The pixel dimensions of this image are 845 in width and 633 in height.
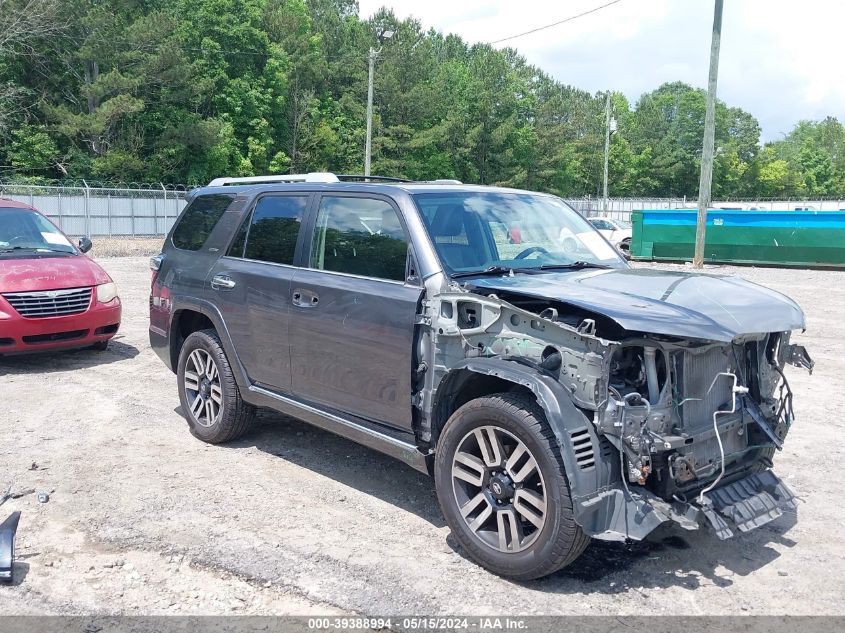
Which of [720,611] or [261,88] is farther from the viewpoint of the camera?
[261,88]

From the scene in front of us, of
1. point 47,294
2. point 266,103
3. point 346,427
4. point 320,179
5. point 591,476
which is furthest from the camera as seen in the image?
point 266,103

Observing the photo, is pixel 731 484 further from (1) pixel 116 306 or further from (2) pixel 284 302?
(1) pixel 116 306

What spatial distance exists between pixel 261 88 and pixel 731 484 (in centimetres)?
5106

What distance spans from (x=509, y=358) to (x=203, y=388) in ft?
9.97

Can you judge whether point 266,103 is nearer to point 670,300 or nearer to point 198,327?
point 198,327

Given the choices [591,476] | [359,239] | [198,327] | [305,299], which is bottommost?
[591,476]

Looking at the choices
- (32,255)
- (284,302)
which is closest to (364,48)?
(32,255)

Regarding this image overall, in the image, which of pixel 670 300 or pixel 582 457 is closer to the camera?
pixel 582 457

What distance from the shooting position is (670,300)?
3871 millimetres

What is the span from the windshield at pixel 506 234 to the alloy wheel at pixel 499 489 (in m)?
1.04

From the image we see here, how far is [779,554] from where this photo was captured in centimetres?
427

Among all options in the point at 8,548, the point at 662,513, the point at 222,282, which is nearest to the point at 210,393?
the point at 222,282

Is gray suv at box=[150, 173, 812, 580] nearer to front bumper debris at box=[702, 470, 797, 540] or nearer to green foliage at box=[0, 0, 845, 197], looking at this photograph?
front bumper debris at box=[702, 470, 797, 540]

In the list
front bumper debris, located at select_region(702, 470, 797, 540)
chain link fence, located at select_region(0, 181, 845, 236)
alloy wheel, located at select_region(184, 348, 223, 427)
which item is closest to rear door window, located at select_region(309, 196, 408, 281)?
alloy wheel, located at select_region(184, 348, 223, 427)
